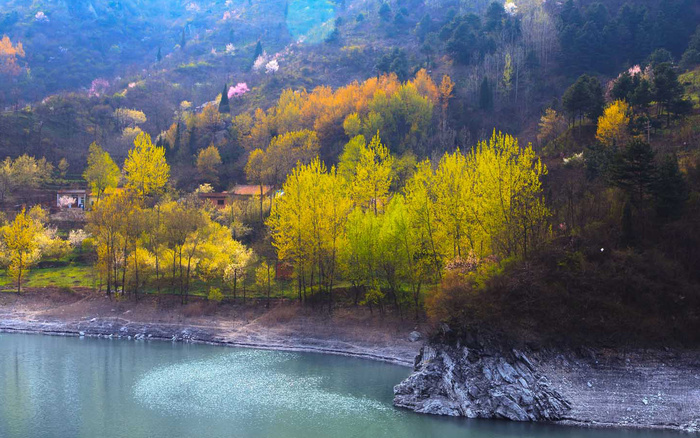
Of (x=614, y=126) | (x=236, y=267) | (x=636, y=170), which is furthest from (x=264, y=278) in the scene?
(x=614, y=126)

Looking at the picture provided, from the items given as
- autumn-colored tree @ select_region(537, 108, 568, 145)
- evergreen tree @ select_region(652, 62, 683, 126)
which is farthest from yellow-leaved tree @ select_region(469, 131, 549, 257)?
autumn-colored tree @ select_region(537, 108, 568, 145)

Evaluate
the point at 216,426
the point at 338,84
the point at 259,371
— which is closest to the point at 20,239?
the point at 259,371

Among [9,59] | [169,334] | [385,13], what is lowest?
[169,334]

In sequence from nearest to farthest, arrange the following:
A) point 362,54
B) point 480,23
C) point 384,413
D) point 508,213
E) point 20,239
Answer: point 384,413
point 508,213
point 20,239
point 480,23
point 362,54

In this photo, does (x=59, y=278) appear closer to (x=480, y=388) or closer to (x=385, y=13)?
(x=480, y=388)

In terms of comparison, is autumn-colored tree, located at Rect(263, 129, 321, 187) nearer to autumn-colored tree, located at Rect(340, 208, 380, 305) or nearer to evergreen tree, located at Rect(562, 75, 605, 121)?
autumn-colored tree, located at Rect(340, 208, 380, 305)

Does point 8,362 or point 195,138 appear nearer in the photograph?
point 8,362

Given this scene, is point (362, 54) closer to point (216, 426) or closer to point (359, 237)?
point (359, 237)
